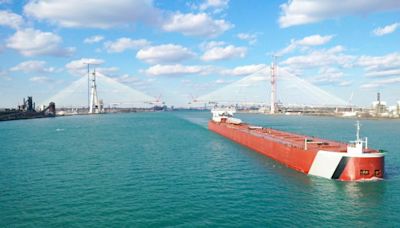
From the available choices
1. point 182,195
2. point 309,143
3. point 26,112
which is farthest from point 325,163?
point 26,112

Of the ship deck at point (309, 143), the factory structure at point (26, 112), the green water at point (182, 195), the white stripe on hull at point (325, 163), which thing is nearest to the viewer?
the green water at point (182, 195)

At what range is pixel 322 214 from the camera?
658 inches

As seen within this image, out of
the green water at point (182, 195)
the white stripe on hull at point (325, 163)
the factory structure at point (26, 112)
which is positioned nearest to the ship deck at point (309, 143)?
the white stripe on hull at point (325, 163)

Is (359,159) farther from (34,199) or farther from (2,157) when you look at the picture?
(2,157)

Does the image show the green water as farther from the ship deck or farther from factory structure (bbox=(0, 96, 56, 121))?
factory structure (bbox=(0, 96, 56, 121))

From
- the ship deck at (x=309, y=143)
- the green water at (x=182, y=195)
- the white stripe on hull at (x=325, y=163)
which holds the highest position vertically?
the ship deck at (x=309, y=143)

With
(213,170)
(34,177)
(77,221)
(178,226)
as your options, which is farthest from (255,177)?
(34,177)

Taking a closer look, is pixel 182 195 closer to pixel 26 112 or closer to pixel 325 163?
pixel 325 163

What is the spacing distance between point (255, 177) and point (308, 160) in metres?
3.93

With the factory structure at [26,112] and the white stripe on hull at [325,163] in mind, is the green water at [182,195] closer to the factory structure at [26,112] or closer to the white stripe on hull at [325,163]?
the white stripe on hull at [325,163]

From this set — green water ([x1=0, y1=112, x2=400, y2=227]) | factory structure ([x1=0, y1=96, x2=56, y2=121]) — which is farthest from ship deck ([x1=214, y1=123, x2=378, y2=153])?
factory structure ([x1=0, y1=96, x2=56, y2=121])

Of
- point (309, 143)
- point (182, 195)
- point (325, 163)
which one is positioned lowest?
point (182, 195)

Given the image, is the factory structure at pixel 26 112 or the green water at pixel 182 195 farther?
the factory structure at pixel 26 112

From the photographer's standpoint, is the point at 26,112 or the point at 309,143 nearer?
the point at 309,143
